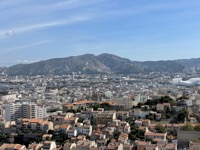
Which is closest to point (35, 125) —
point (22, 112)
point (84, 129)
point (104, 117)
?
point (84, 129)

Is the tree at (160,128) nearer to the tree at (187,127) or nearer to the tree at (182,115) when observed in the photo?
the tree at (187,127)

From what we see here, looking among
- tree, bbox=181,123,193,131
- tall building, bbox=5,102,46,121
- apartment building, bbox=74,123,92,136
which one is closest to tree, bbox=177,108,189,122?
tree, bbox=181,123,193,131

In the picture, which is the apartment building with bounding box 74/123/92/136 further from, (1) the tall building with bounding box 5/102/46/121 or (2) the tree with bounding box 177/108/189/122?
(1) the tall building with bounding box 5/102/46/121

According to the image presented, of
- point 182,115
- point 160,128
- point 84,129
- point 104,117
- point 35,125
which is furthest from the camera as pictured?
point 104,117

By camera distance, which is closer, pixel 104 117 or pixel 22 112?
pixel 104 117

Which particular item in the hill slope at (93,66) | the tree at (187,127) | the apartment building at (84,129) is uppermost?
the hill slope at (93,66)

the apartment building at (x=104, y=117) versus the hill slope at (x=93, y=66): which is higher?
the hill slope at (x=93, y=66)

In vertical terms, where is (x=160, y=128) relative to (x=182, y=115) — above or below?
below

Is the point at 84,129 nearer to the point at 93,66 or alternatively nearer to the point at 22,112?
the point at 22,112

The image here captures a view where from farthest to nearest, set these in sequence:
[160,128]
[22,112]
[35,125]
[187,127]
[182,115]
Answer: [22,112] → [182,115] → [35,125] → [160,128] → [187,127]

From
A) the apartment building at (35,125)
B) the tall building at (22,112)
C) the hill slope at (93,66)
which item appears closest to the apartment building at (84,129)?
the apartment building at (35,125)

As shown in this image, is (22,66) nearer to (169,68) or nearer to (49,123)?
(169,68)
